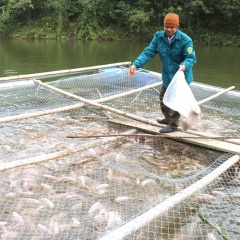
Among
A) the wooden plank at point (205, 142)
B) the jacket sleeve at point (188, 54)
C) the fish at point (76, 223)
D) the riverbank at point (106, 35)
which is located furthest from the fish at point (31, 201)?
the riverbank at point (106, 35)

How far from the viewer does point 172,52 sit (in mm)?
4129

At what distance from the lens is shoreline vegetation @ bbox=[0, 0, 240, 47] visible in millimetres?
23750

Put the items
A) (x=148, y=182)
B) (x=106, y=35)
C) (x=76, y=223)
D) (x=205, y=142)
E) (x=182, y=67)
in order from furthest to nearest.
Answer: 1. (x=106, y=35)
2. (x=205, y=142)
3. (x=182, y=67)
4. (x=148, y=182)
5. (x=76, y=223)

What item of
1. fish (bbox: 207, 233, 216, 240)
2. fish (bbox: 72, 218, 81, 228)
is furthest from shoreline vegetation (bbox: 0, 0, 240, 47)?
fish (bbox: 72, 218, 81, 228)

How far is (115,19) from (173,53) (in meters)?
24.2

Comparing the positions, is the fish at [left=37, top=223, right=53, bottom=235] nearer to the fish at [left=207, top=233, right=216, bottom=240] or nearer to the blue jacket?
the fish at [left=207, top=233, right=216, bottom=240]

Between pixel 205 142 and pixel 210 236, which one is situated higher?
pixel 205 142

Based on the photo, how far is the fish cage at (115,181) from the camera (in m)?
3.01

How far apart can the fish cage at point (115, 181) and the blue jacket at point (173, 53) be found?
0.91 metres

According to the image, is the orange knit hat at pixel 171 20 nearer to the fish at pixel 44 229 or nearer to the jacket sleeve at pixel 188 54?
the jacket sleeve at pixel 188 54

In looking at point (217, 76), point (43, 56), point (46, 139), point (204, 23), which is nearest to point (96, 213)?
point (46, 139)

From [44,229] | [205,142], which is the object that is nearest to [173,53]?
[205,142]

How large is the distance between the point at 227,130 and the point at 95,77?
11.8 feet

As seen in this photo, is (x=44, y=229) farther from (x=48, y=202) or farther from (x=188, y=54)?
(x=188, y=54)
